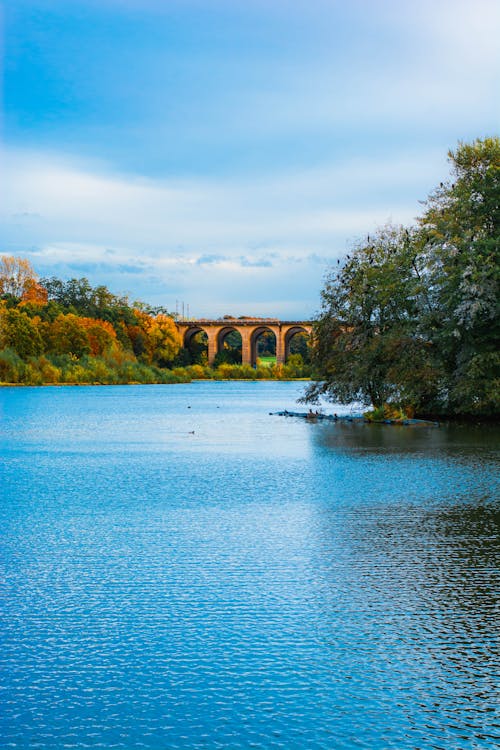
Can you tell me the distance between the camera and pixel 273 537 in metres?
11.3

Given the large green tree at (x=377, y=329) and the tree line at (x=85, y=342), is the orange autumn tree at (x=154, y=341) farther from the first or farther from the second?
the large green tree at (x=377, y=329)

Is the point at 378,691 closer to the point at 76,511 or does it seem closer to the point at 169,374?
the point at 76,511

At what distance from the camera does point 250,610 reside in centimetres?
793

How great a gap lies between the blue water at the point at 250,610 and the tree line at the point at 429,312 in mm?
13486

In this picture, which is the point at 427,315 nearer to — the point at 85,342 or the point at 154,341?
the point at 85,342

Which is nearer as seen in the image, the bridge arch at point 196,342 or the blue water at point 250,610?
the blue water at point 250,610

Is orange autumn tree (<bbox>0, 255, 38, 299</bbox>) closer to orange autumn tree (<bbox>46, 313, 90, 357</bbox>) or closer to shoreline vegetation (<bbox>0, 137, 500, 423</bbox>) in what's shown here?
orange autumn tree (<bbox>46, 313, 90, 357</bbox>)

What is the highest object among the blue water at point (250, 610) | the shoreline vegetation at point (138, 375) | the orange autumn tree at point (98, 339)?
the orange autumn tree at point (98, 339)

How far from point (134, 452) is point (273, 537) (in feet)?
40.3

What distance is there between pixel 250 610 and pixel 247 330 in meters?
116

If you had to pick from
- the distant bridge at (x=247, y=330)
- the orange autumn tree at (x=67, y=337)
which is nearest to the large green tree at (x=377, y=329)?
the orange autumn tree at (x=67, y=337)

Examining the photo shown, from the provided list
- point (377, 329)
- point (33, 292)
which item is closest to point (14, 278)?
point (33, 292)

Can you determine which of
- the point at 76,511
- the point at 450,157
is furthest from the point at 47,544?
the point at 450,157

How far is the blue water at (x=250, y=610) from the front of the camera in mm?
5531
